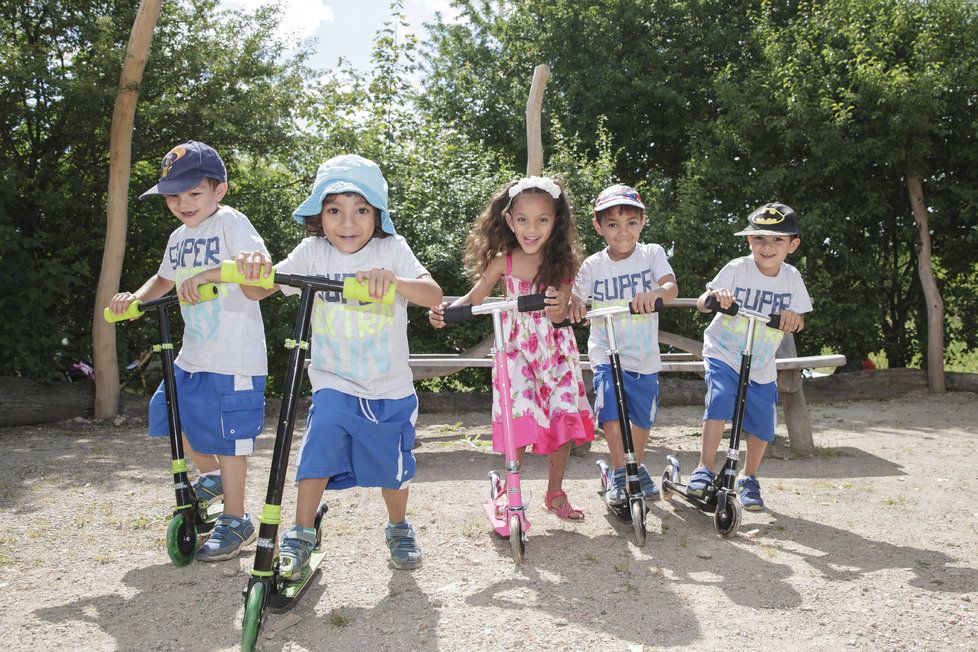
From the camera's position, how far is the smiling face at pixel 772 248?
4582 mm

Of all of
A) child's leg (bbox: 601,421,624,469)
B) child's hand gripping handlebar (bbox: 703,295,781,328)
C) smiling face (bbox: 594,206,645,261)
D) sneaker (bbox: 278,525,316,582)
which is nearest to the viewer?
sneaker (bbox: 278,525,316,582)

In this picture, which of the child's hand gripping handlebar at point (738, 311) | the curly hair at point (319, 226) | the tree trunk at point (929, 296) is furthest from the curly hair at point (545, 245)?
the tree trunk at point (929, 296)

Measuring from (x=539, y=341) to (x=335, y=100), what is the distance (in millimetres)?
8094

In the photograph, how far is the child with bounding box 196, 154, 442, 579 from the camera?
325 centimetres

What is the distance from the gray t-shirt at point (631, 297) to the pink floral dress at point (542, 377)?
459 mm

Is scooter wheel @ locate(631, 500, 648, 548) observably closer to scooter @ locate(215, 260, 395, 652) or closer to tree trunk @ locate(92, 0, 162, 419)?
scooter @ locate(215, 260, 395, 652)

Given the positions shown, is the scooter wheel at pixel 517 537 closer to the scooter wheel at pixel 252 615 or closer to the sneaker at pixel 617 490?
the sneaker at pixel 617 490

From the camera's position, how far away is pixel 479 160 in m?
11.2

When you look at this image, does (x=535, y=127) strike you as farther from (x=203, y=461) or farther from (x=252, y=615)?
(x=252, y=615)

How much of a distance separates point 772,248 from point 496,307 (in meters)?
1.90

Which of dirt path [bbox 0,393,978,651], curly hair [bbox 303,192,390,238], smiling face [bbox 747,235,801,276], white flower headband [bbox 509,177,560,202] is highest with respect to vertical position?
white flower headband [bbox 509,177,560,202]

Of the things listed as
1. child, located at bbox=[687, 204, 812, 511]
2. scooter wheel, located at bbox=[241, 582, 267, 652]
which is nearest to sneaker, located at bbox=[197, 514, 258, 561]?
scooter wheel, located at bbox=[241, 582, 267, 652]

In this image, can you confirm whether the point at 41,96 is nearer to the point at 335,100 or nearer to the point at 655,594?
the point at 335,100

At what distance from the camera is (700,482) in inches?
172
